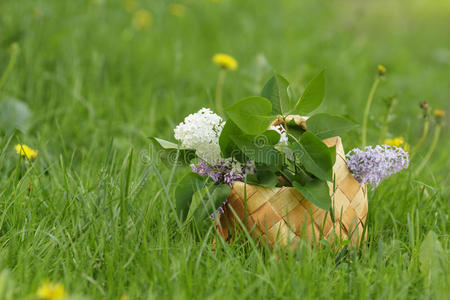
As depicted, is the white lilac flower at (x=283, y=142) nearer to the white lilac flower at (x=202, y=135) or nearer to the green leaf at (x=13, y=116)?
the white lilac flower at (x=202, y=135)

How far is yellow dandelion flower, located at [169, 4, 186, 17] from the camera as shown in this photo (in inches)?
154

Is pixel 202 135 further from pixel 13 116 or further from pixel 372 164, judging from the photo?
pixel 13 116

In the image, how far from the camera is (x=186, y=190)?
1.40m

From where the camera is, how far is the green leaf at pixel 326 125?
1366 mm

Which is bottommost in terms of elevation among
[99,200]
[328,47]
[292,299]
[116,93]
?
[292,299]

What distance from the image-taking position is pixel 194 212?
4.52 ft

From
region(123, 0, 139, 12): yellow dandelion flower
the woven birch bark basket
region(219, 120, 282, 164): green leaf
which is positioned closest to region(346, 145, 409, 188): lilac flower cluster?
the woven birch bark basket

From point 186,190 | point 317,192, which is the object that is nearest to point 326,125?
point 317,192

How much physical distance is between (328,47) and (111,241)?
317cm

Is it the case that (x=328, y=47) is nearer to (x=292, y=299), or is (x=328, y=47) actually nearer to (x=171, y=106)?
(x=171, y=106)

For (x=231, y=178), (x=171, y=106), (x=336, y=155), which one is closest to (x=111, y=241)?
(x=231, y=178)

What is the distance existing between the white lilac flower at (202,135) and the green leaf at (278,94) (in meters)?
0.17

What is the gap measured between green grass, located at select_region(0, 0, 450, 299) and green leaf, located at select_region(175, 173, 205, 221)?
5cm

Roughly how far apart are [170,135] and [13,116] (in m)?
0.80
